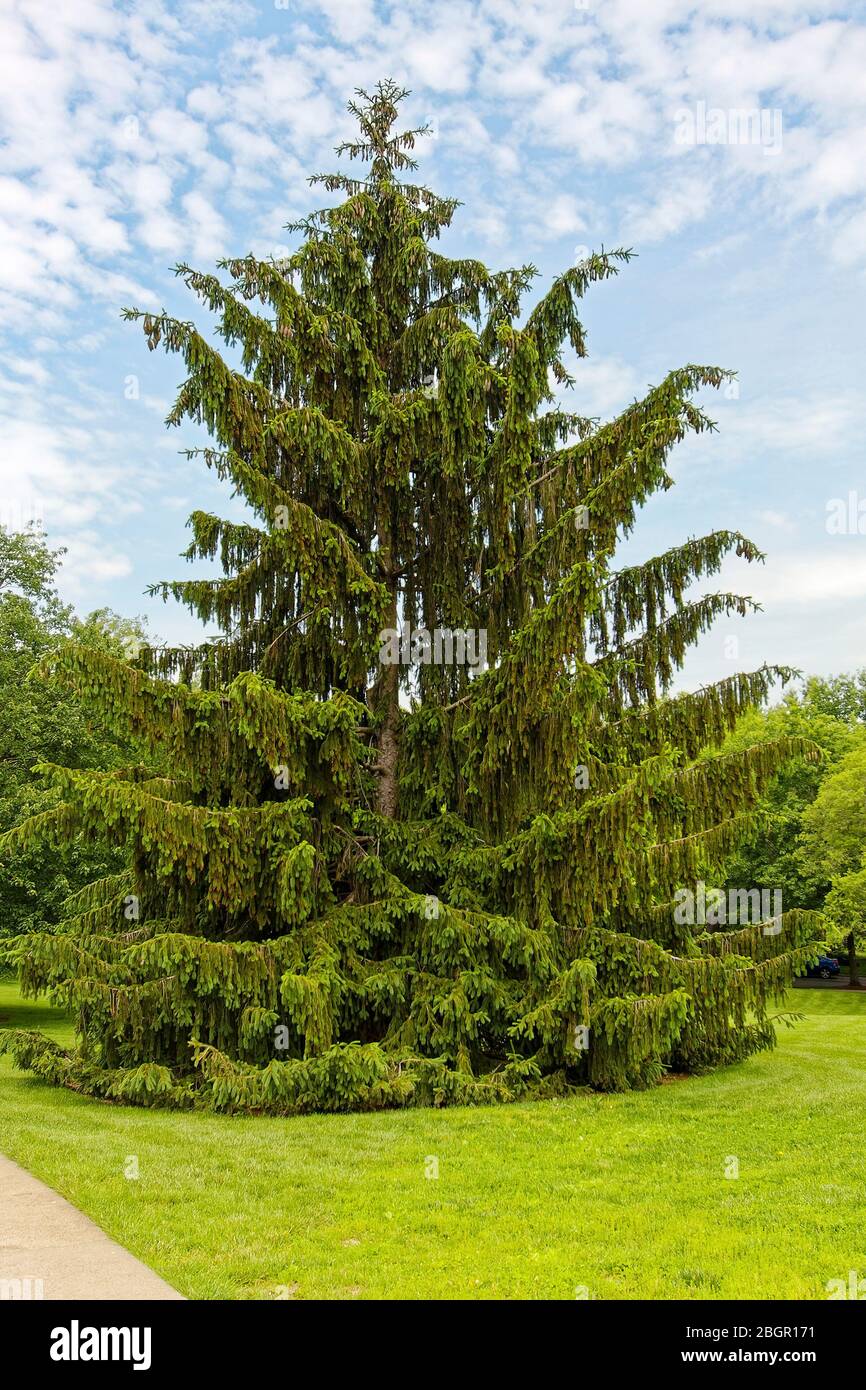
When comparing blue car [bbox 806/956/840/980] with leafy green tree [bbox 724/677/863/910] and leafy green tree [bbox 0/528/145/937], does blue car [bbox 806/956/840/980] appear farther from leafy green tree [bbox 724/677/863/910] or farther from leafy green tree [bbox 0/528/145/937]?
leafy green tree [bbox 0/528/145/937]

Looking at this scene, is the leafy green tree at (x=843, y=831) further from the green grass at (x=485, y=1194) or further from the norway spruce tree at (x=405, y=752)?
the green grass at (x=485, y=1194)

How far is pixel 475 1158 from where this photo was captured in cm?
679

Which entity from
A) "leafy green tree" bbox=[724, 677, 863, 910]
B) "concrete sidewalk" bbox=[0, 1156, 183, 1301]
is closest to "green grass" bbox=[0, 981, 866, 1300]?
"concrete sidewalk" bbox=[0, 1156, 183, 1301]

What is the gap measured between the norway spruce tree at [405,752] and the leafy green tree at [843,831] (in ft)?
59.0

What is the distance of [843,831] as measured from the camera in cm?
2805

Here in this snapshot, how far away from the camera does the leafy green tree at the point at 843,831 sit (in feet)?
89.5

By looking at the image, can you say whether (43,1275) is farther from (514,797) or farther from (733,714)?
(733,714)

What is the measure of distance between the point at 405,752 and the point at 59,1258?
270 inches

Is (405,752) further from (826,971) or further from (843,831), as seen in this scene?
(826,971)

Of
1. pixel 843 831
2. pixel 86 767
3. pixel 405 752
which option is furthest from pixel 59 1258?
pixel 843 831

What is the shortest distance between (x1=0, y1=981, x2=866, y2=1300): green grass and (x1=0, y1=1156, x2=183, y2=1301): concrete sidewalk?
0.45ft

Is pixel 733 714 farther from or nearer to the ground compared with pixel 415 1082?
farther from the ground
